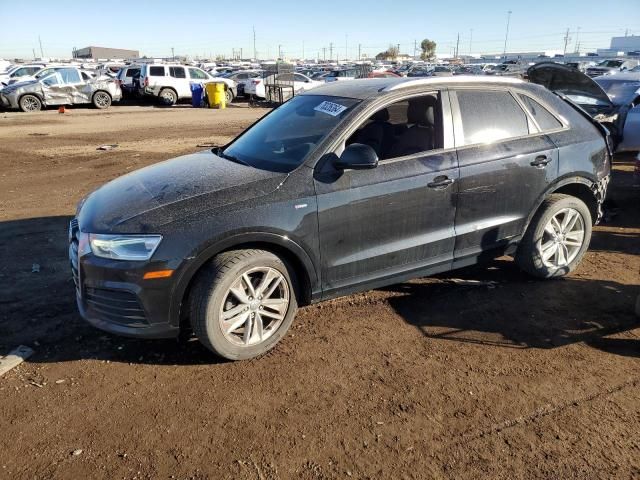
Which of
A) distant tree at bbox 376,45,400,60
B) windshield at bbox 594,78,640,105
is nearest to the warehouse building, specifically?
distant tree at bbox 376,45,400,60

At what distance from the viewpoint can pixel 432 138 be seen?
13.2ft

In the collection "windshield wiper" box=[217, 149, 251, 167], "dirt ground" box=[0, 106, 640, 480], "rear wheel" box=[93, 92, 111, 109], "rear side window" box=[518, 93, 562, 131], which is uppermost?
"rear side window" box=[518, 93, 562, 131]

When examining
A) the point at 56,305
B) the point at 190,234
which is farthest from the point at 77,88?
the point at 190,234

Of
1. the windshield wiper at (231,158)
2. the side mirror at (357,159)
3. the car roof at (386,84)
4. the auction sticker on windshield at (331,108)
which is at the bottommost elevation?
the windshield wiper at (231,158)

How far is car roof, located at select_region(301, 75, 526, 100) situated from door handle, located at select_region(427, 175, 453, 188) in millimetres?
756

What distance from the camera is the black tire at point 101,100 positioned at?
21969 millimetres

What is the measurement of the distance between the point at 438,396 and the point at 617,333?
1.69m

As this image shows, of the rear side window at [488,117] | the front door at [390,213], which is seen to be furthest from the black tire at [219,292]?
the rear side window at [488,117]

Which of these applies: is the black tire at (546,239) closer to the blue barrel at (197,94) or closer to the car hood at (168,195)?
the car hood at (168,195)

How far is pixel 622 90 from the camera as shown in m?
11.3

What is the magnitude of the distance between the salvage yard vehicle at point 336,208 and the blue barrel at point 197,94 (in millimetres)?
20397

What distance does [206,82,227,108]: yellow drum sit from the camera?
2288 cm

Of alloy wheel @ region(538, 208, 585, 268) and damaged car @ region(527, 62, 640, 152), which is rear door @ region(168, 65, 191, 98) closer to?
damaged car @ region(527, 62, 640, 152)

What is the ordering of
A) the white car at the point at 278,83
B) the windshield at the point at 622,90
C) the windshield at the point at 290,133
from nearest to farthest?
the windshield at the point at 290,133 → the windshield at the point at 622,90 → the white car at the point at 278,83
